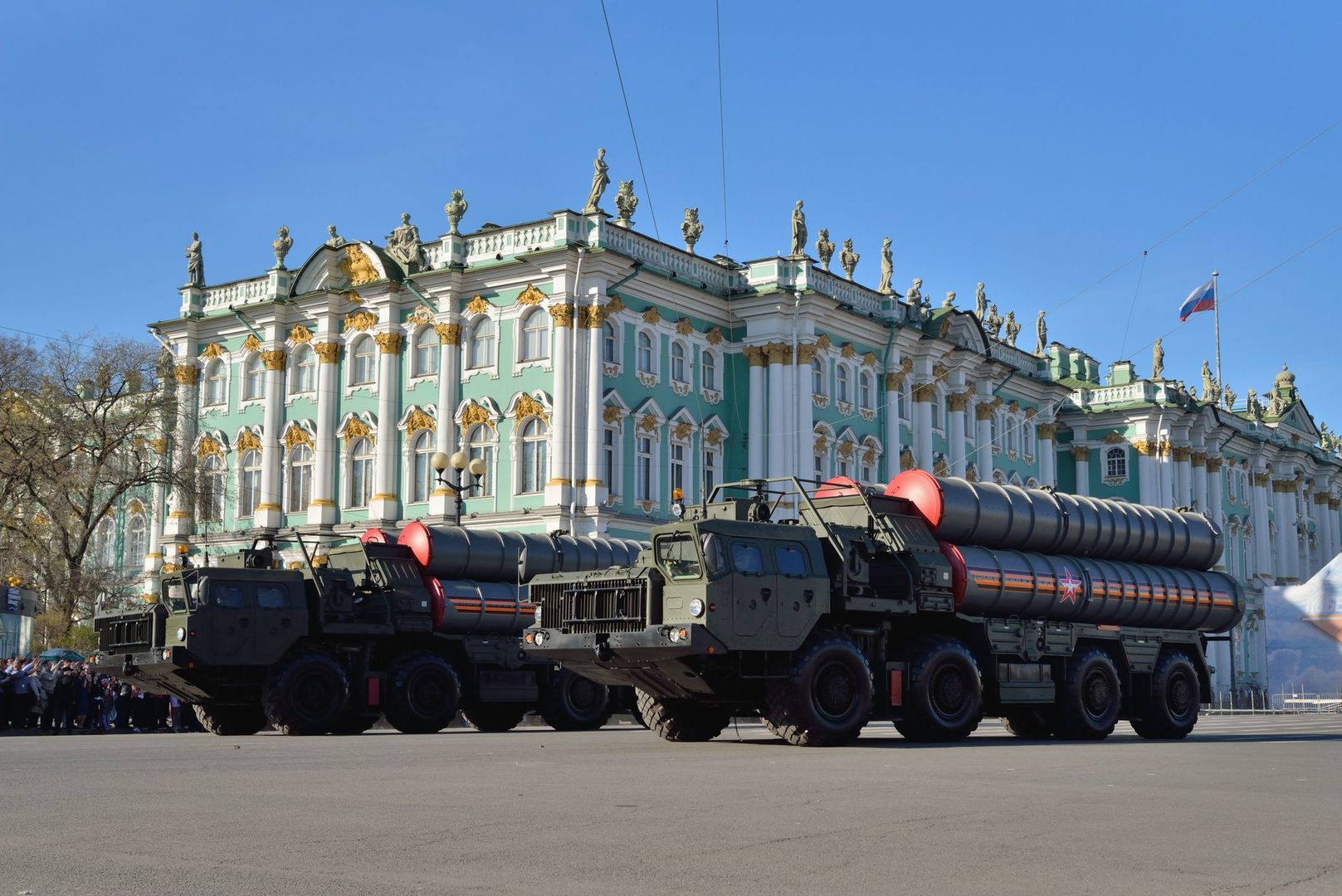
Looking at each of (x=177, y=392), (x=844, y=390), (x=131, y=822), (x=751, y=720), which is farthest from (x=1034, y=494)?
(x=177, y=392)

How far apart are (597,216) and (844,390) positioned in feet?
40.8

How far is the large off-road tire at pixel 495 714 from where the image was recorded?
2758 cm

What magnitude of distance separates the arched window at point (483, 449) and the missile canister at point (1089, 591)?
2584 cm

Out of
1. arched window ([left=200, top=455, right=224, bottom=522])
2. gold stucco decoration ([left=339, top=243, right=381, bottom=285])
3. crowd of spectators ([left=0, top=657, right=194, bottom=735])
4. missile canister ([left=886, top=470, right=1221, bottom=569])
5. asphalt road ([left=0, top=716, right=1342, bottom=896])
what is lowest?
crowd of spectators ([left=0, top=657, right=194, bottom=735])

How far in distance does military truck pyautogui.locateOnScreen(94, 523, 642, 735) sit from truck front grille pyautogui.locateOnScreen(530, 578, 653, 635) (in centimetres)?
286

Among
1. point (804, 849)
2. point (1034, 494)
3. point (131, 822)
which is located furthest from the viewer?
point (1034, 494)

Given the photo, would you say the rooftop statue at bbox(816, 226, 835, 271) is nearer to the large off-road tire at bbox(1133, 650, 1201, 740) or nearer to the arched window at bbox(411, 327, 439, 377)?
the arched window at bbox(411, 327, 439, 377)

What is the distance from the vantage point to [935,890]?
25.1 feet

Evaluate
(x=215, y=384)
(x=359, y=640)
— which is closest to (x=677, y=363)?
(x=215, y=384)

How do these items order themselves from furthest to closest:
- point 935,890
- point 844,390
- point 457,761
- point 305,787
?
1. point 844,390
2. point 457,761
3. point 305,787
4. point 935,890

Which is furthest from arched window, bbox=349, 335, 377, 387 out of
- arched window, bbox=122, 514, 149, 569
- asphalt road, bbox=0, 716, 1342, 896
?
asphalt road, bbox=0, 716, 1342, 896

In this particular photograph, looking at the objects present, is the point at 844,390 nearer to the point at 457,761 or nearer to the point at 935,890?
the point at 457,761

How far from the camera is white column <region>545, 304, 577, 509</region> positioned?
45831mm

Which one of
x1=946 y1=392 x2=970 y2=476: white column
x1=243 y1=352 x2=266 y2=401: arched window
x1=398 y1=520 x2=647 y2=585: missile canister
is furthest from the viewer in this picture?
x1=946 y1=392 x2=970 y2=476: white column
